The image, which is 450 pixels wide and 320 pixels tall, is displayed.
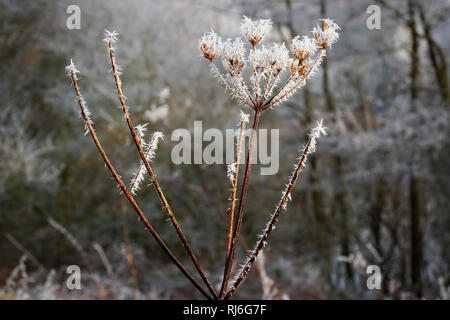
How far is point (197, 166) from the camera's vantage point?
292 inches

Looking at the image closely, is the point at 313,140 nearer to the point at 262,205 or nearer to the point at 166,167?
the point at 166,167

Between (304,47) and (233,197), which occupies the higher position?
(304,47)

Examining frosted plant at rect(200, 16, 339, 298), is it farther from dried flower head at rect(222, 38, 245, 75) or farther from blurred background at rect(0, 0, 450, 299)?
blurred background at rect(0, 0, 450, 299)

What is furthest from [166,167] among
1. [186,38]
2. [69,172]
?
[186,38]

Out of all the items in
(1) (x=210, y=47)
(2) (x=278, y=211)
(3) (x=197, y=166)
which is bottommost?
(2) (x=278, y=211)

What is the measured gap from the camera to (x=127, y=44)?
27.0 ft

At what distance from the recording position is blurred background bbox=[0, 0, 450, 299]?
20.4 feet

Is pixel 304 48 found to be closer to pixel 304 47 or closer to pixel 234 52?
pixel 304 47

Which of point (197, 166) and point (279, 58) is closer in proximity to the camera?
point (279, 58)

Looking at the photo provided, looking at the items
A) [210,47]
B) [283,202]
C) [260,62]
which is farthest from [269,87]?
[283,202]

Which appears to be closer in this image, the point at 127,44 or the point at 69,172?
the point at 69,172

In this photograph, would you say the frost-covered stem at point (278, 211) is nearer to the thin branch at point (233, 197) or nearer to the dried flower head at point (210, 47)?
the thin branch at point (233, 197)

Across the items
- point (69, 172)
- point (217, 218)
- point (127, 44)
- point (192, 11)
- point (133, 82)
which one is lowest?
point (217, 218)
